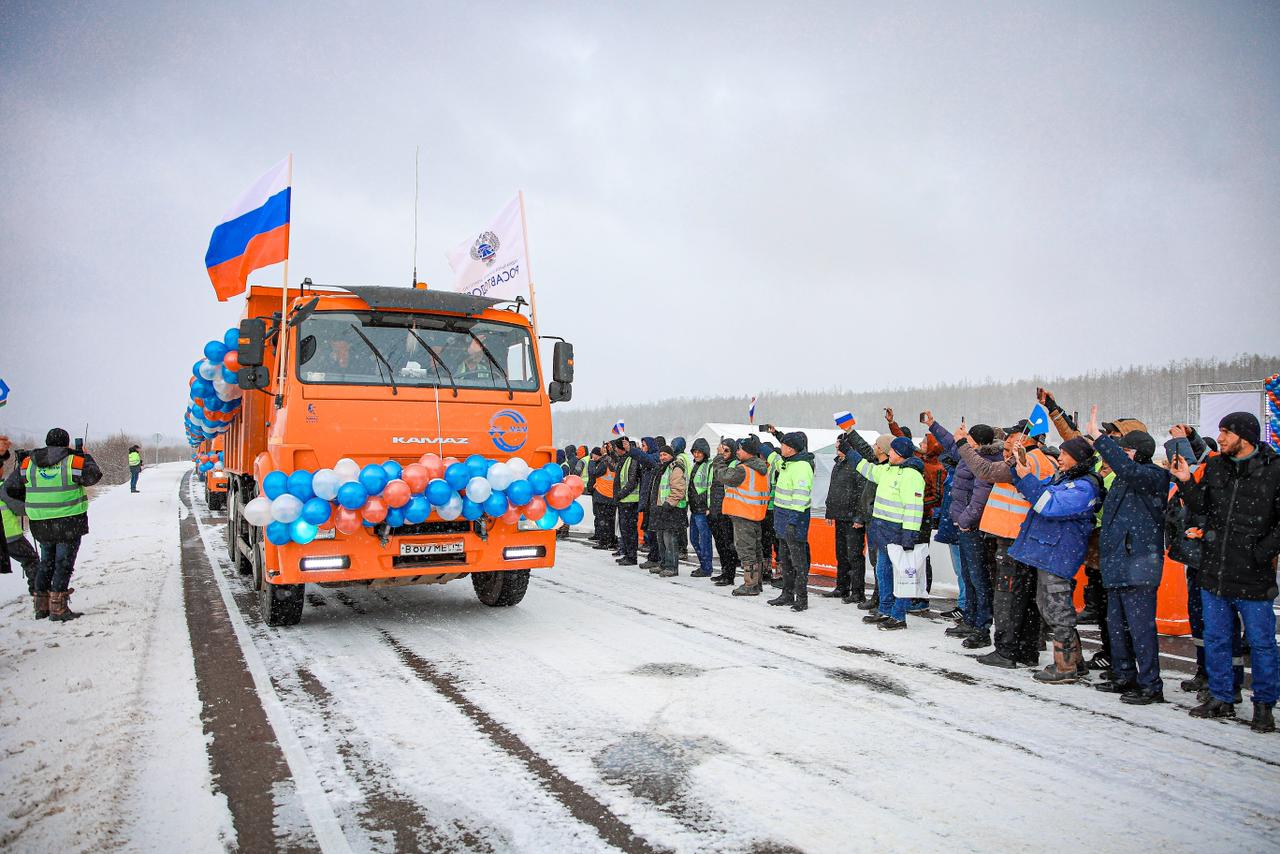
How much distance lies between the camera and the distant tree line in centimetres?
7706

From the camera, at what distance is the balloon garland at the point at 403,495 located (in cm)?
601

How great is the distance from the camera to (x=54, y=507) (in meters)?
7.37

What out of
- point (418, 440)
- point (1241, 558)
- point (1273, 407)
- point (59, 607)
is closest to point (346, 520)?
point (418, 440)

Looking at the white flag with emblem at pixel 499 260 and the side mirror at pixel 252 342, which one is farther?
the white flag with emblem at pixel 499 260

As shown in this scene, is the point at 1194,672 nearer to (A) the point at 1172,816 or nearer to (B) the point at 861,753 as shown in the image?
(A) the point at 1172,816

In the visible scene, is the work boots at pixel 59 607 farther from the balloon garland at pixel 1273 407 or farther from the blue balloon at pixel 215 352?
the balloon garland at pixel 1273 407

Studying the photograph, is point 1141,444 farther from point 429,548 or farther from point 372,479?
point 372,479

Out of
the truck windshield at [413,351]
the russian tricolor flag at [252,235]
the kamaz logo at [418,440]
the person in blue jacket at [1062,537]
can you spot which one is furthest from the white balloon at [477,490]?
the person in blue jacket at [1062,537]

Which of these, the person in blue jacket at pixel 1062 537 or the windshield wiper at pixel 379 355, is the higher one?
the windshield wiper at pixel 379 355

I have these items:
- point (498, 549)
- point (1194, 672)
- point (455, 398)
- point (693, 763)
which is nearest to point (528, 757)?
point (693, 763)

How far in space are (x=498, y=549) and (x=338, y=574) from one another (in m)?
1.33

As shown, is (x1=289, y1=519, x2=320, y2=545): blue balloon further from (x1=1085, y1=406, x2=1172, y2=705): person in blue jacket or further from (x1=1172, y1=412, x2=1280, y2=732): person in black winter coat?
(x1=1172, y1=412, x2=1280, y2=732): person in black winter coat

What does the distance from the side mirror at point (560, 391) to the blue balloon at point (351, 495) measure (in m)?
2.22

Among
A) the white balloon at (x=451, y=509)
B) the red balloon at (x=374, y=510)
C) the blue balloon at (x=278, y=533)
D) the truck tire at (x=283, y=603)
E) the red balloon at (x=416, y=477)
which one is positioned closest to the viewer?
the blue balloon at (x=278, y=533)
